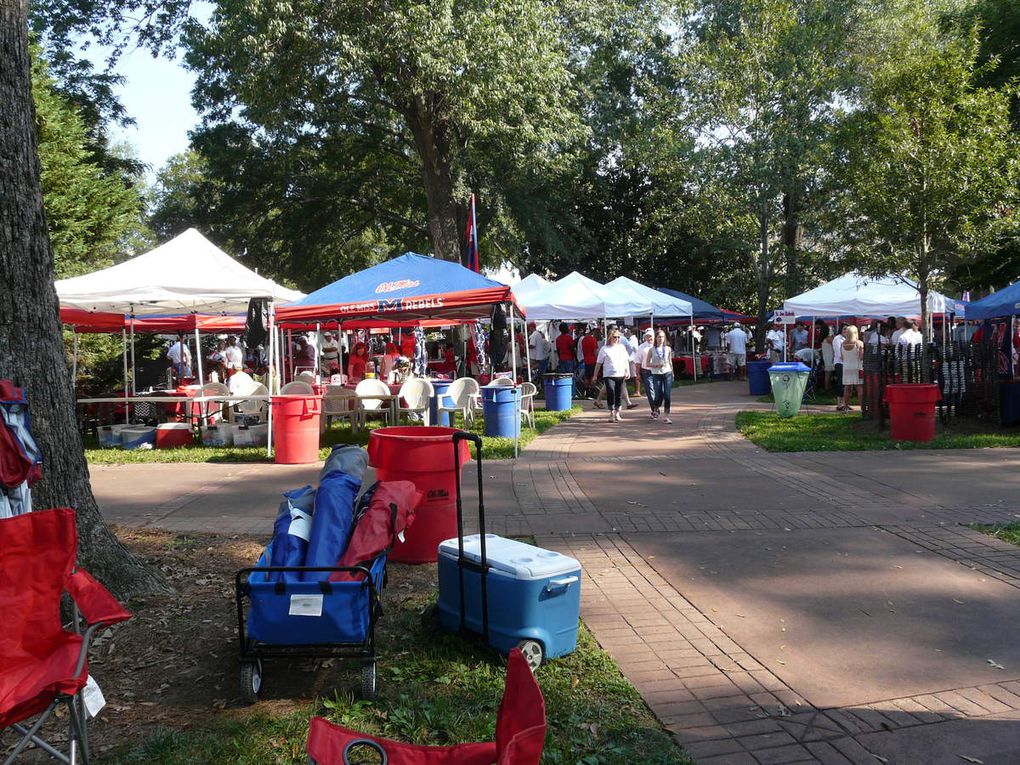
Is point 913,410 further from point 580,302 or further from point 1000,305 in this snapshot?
point 580,302

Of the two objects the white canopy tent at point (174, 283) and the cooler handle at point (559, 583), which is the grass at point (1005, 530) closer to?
the cooler handle at point (559, 583)

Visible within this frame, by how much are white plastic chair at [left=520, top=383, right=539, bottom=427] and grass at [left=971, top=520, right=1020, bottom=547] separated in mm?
8289

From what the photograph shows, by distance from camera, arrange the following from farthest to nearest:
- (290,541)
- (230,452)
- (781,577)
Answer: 1. (230,452)
2. (781,577)
3. (290,541)

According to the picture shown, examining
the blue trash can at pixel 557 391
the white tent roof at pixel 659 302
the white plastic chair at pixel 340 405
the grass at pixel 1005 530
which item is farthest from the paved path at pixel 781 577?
the white tent roof at pixel 659 302

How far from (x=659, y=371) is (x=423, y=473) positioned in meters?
10.3

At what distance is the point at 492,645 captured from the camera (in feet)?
14.0

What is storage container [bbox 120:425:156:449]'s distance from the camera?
13.4 metres

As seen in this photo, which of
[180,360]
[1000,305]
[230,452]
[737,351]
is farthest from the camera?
[737,351]

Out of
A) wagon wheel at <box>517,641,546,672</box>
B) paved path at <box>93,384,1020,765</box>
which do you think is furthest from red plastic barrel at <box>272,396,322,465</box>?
wagon wheel at <box>517,641,546,672</box>

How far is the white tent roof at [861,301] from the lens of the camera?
20.0 metres

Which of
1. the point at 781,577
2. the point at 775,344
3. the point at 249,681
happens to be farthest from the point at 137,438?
the point at 775,344

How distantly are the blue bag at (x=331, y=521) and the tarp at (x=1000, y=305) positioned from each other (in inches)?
560

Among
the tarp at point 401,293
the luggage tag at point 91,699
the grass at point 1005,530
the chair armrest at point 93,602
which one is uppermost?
the tarp at point 401,293

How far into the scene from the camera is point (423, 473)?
578 cm
